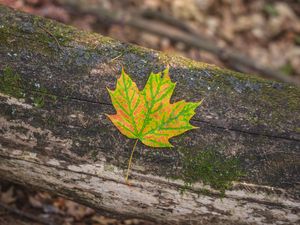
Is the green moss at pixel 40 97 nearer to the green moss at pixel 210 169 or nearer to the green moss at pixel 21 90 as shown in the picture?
the green moss at pixel 21 90

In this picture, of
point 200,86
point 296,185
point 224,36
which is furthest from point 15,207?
point 224,36

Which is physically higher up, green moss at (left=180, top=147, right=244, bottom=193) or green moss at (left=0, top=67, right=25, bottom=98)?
green moss at (left=0, top=67, right=25, bottom=98)

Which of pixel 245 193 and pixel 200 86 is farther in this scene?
pixel 200 86

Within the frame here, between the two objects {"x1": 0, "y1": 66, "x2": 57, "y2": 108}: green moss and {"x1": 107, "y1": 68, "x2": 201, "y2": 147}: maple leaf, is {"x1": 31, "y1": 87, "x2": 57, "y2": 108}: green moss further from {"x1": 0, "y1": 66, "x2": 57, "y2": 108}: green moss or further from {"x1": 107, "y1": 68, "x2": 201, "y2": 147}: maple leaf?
{"x1": 107, "y1": 68, "x2": 201, "y2": 147}: maple leaf

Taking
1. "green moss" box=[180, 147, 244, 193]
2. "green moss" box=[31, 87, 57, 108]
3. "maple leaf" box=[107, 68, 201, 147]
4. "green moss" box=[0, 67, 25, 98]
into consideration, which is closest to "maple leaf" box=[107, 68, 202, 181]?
"maple leaf" box=[107, 68, 201, 147]

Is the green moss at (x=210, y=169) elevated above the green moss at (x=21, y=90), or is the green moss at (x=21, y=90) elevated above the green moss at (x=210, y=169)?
the green moss at (x=21, y=90)

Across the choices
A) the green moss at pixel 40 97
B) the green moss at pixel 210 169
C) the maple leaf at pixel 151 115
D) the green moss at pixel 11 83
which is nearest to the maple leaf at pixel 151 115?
the maple leaf at pixel 151 115

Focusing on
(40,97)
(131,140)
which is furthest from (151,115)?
(40,97)

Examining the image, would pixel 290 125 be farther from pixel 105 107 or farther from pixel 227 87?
pixel 105 107
